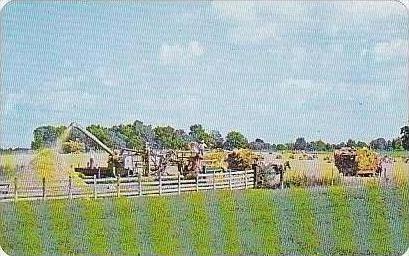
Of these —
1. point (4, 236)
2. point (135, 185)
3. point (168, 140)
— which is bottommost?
point (4, 236)

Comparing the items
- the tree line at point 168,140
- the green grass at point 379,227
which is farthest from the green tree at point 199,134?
the green grass at point 379,227

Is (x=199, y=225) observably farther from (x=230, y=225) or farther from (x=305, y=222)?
(x=305, y=222)

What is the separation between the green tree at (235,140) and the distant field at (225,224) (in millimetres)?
110

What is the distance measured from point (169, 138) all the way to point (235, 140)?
5.8 inches

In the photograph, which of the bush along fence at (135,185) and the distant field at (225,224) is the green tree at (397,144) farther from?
the bush along fence at (135,185)

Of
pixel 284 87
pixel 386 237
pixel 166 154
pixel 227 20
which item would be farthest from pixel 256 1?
pixel 386 237

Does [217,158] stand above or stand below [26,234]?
above

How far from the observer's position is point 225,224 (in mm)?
1859

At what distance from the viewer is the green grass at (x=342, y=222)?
6.12 ft

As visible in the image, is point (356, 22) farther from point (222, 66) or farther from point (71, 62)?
point (71, 62)

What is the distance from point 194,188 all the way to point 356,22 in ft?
1.72

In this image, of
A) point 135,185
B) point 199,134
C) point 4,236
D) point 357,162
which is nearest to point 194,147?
point 199,134

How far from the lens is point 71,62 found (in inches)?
71.0

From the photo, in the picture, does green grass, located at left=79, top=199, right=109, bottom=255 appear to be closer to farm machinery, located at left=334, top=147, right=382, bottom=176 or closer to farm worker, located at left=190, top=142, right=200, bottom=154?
farm worker, located at left=190, top=142, right=200, bottom=154
